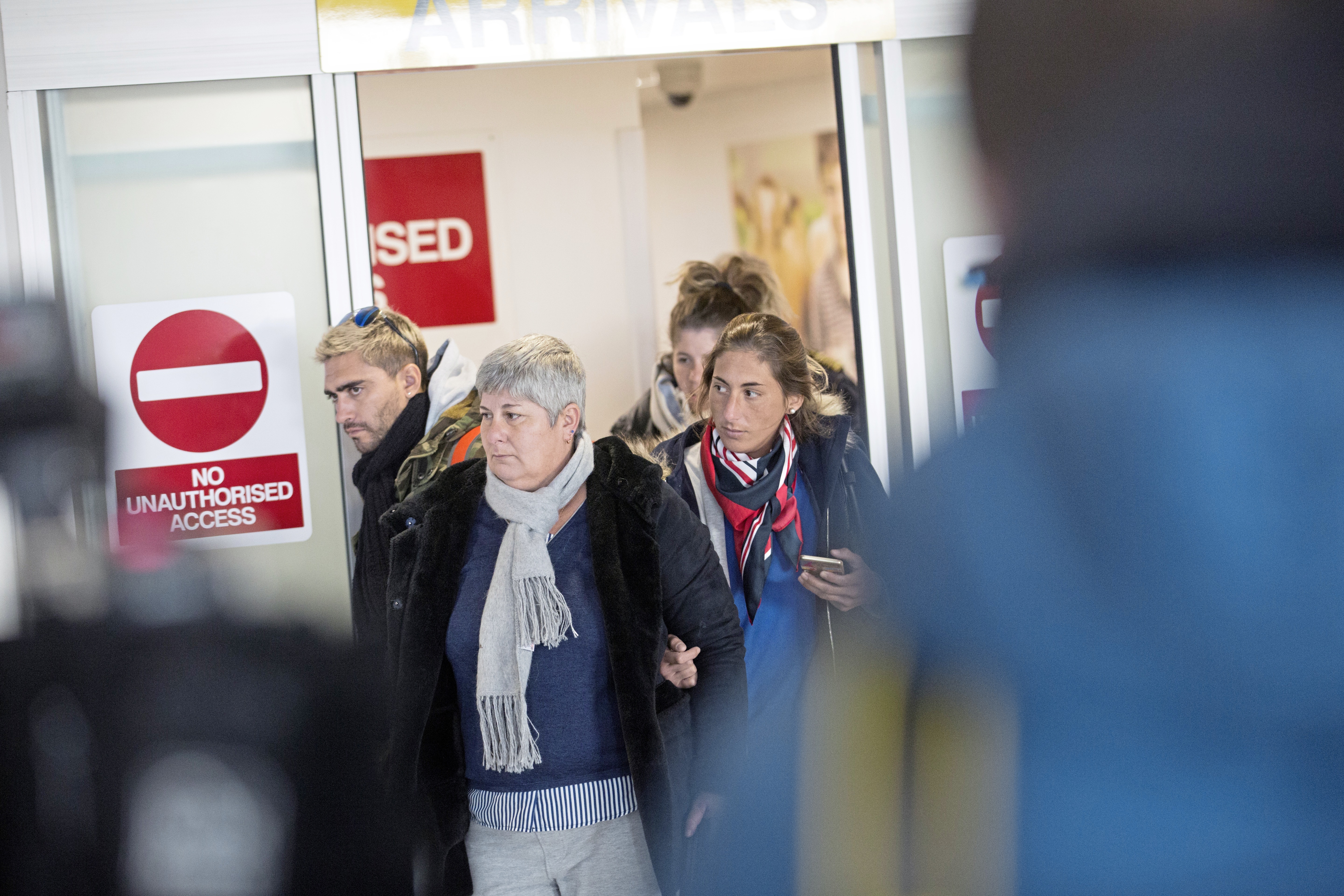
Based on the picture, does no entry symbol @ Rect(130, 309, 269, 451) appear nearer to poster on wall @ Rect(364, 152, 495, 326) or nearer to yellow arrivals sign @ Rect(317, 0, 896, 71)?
yellow arrivals sign @ Rect(317, 0, 896, 71)

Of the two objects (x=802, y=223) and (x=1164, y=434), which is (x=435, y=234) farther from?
(x=1164, y=434)

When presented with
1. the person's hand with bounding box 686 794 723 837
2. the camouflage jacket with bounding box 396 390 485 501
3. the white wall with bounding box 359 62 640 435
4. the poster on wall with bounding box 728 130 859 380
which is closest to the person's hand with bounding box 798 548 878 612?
the person's hand with bounding box 686 794 723 837

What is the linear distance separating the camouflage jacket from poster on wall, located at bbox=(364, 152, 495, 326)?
3413 millimetres

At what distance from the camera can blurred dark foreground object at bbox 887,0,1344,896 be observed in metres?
0.57

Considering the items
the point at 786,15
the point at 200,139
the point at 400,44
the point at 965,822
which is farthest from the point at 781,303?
the point at 965,822

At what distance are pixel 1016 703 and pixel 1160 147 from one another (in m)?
0.32

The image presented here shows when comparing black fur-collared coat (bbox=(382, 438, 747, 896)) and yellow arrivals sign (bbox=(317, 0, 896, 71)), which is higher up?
yellow arrivals sign (bbox=(317, 0, 896, 71))

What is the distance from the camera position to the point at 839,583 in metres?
2.76

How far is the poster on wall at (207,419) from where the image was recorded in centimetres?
372

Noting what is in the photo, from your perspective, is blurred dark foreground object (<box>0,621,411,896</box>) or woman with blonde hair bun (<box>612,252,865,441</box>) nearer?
blurred dark foreground object (<box>0,621,411,896</box>)

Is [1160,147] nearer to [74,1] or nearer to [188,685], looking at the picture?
[188,685]

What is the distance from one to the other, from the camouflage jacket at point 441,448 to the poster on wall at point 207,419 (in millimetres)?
685

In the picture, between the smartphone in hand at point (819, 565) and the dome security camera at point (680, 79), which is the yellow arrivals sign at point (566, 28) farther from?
the dome security camera at point (680, 79)

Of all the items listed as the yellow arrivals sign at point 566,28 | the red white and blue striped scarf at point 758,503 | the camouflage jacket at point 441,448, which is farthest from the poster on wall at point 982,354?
the yellow arrivals sign at point 566,28
